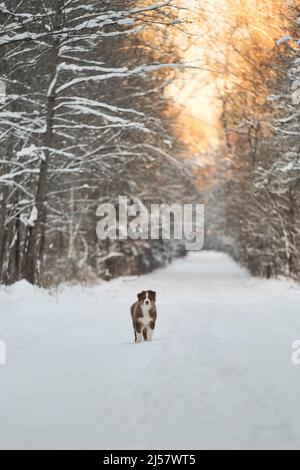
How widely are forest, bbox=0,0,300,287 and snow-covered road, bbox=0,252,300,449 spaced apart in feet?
15.8

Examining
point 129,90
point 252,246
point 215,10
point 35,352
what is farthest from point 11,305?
point 252,246

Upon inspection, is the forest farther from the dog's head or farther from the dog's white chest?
the dog's white chest

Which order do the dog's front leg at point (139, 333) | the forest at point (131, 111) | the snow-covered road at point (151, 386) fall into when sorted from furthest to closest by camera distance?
1. the forest at point (131, 111)
2. the dog's front leg at point (139, 333)
3. the snow-covered road at point (151, 386)

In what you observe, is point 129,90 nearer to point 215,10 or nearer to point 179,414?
point 215,10

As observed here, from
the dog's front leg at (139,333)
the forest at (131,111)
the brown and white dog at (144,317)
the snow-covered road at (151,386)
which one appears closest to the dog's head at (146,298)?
the brown and white dog at (144,317)

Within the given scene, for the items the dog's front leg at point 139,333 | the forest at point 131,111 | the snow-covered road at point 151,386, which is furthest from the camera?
the forest at point 131,111

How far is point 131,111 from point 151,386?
30.2ft

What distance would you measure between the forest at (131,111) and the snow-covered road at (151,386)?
15.8 feet

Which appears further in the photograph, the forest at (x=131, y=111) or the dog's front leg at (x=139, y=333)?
the forest at (x=131, y=111)

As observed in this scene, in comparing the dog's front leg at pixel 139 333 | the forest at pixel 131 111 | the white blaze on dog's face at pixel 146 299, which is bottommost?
the dog's front leg at pixel 139 333

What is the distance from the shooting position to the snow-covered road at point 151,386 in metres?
4.11

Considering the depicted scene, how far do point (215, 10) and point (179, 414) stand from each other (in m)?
7.58

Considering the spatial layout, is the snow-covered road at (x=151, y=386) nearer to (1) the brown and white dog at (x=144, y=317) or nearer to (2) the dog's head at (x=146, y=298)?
(1) the brown and white dog at (x=144, y=317)

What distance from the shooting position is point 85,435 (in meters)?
4.16
